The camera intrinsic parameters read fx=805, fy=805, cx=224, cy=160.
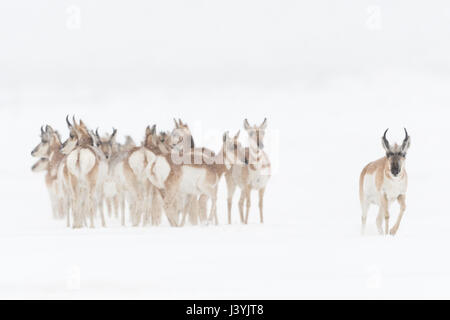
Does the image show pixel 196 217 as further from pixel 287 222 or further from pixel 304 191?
pixel 304 191

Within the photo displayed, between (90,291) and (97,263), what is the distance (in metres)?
2.24

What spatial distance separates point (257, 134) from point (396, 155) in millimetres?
5707

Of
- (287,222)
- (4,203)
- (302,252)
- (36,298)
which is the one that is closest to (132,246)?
(302,252)

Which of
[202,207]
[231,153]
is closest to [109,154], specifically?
[202,207]

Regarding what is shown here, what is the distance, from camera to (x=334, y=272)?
13.4 m

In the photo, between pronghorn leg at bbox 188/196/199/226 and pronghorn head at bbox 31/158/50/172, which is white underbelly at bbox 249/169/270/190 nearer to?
pronghorn leg at bbox 188/196/199/226

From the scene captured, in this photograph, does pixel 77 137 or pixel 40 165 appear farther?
pixel 40 165

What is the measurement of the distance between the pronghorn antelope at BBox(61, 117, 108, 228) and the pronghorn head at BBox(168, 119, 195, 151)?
1.96 m

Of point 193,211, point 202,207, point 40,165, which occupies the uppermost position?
point 40,165

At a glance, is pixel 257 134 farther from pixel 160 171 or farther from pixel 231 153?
pixel 160 171

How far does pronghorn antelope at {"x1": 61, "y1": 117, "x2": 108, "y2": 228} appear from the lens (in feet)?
65.9

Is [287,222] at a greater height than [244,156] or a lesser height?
lesser

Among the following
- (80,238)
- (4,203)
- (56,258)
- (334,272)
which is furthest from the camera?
(4,203)

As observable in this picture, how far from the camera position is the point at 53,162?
23516 mm
